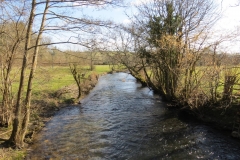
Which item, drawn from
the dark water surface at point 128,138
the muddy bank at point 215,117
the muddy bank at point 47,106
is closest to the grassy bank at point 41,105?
the muddy bank at point 47,106

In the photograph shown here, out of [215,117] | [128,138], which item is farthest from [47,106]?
[215,117]

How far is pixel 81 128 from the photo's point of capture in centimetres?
1275

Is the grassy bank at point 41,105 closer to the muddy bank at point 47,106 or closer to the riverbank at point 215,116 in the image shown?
the muddy bank at point 47,106

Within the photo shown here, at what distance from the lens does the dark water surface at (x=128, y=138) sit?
9.12m

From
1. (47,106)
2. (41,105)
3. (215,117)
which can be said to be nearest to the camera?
(215,117)

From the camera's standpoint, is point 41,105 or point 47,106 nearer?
point 41,105

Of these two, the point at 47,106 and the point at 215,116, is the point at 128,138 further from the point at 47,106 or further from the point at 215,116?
the point at 47,106

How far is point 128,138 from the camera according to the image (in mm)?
11062

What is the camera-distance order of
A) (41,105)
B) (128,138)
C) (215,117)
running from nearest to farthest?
1. (128,138)
2. (215,117)
3. (41,105)

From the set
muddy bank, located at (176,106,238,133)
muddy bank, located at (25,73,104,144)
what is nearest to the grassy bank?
muddy bank, located at (25,73,104,144)

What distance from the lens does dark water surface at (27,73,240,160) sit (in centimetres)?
912

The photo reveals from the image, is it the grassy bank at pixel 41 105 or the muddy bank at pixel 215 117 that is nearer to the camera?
the grassy bank at pixel 41 105

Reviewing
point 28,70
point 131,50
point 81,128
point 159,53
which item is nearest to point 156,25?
point 159,53

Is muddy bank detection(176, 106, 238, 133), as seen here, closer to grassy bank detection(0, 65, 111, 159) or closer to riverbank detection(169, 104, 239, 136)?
riverbank detection(169, 104, 239, 136)
